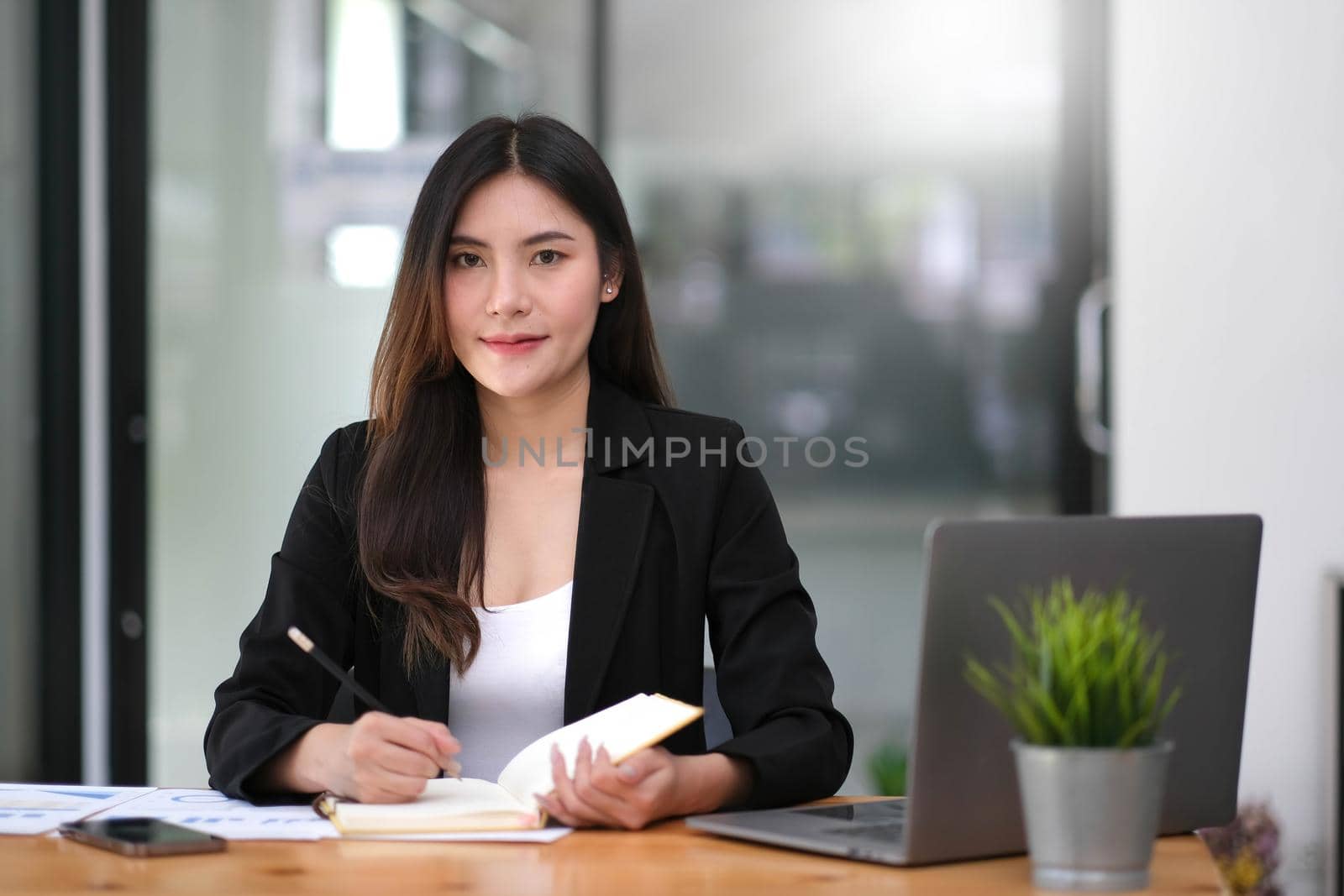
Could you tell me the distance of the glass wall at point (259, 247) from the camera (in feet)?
12.3

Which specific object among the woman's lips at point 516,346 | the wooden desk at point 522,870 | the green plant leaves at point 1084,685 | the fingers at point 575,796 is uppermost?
the woman's lips at point 516,346

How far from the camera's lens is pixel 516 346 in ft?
6.12

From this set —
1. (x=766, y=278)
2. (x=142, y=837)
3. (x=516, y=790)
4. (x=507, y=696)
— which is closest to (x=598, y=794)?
(x=516, y=790)

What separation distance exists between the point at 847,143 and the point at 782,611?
A: 82.6 inches

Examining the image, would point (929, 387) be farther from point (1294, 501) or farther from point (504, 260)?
point (504, 260)

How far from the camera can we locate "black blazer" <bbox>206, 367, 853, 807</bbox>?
1.70 metres

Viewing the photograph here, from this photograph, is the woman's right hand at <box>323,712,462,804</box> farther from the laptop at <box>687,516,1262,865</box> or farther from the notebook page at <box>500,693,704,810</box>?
the laptop at <box>687,516,1262,865</box>

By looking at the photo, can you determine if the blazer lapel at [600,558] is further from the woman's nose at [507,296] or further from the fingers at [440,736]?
the fingers at [440,736]

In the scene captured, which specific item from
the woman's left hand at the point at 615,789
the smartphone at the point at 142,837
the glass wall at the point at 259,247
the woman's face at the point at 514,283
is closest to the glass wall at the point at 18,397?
the glass wall at the point at 259,247

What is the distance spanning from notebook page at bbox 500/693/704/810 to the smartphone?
0.95ft

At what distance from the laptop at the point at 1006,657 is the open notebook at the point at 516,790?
10cm

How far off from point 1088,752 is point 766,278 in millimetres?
2648

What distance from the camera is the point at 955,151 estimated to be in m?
3.60

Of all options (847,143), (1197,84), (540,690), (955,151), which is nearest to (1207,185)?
(1197,84)
